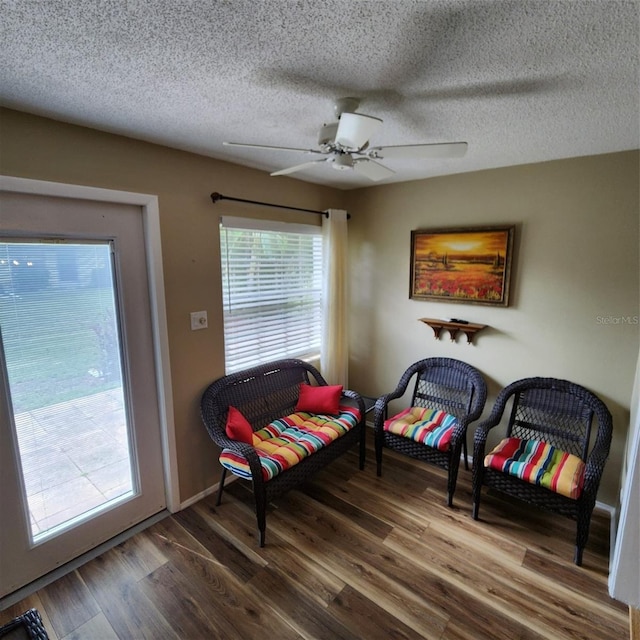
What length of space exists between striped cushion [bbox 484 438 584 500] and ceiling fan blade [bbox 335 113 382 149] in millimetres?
2129

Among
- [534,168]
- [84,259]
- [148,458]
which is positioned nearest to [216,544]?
[148,458]

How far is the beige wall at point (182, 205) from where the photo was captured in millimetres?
1780

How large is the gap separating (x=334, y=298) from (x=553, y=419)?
2.05 meters

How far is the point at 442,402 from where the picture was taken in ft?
10.2

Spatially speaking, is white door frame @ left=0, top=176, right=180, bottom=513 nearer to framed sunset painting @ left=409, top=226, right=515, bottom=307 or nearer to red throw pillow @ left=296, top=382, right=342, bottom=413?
red throw pillow @ left=296, top=382, right=342, bottom=413

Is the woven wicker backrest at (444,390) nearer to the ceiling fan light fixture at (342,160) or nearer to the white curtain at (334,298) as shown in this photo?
the white curtain at (334,298)

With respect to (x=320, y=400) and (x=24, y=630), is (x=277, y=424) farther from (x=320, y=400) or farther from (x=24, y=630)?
(x=24, y=630)

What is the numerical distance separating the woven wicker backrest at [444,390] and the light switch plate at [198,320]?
1.93 metres

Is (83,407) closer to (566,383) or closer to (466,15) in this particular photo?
(466,15)

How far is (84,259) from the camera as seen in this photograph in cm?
198

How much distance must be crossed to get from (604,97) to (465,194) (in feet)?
4.54

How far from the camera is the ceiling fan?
1398 mm

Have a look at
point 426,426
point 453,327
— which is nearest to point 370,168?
point 453,327

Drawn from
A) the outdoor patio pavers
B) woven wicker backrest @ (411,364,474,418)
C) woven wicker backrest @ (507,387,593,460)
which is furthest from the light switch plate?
woven wicker backrest @ (507,387,593,460)
